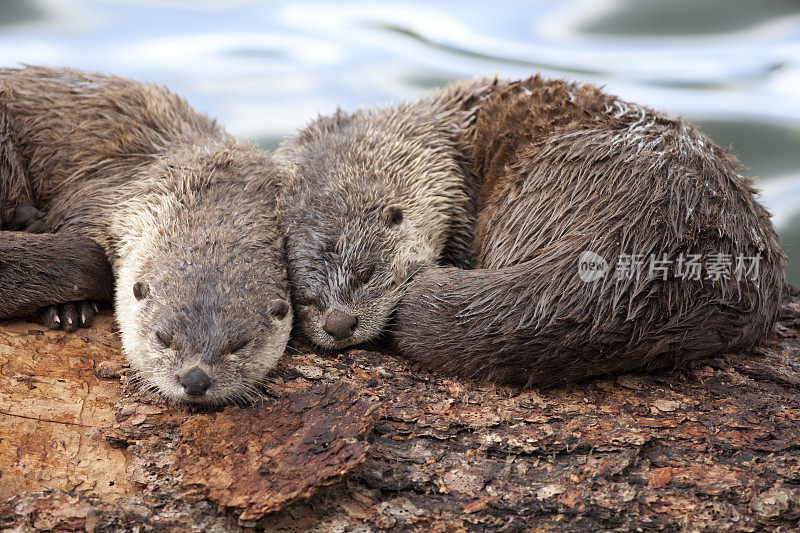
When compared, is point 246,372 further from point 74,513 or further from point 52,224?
point 52,224

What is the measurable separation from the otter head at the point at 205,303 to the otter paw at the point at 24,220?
52 cm

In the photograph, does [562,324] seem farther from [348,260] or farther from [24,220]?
[24,220]

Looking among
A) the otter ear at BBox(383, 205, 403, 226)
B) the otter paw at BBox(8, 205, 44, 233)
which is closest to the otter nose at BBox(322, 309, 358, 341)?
the otter ear at BBox(383, 205, 403, 226)

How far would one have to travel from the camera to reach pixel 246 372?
2670mm

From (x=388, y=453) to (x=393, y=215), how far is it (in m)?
1.15

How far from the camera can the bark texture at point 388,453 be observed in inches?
90.2

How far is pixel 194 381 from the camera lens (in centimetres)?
252

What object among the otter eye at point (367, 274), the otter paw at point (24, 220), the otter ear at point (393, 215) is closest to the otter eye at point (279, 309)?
the otter eye at point (367, 274)

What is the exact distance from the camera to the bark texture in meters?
2.29

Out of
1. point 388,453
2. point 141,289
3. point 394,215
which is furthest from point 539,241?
point 141,289

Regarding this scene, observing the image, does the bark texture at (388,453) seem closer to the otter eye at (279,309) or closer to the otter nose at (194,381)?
the otter nose at (194,381)

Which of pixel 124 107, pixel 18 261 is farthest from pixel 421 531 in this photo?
pixel 124 107

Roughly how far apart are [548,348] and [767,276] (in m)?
0.98

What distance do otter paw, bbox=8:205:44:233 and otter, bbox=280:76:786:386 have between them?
1135mm
